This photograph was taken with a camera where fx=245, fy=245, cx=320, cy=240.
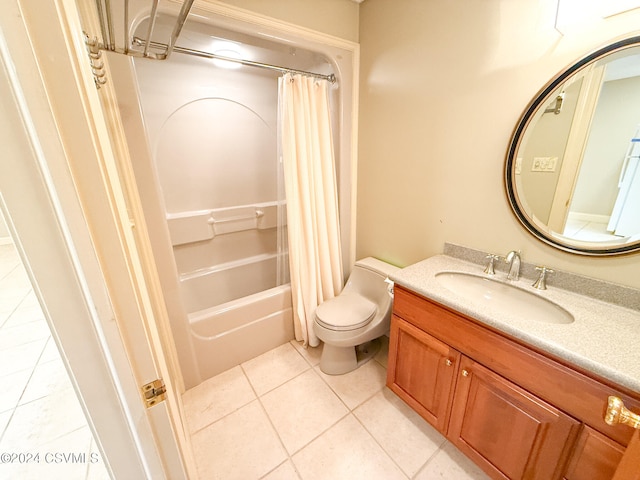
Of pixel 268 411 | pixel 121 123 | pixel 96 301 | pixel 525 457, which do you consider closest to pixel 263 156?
pixel 121 123

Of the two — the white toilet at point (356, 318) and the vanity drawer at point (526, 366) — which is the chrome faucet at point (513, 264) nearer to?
the vanity drawer at point (526, 366)

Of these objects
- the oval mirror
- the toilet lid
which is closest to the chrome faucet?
the oval mirror

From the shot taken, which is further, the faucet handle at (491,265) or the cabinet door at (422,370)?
the faucet handle at (491,265)

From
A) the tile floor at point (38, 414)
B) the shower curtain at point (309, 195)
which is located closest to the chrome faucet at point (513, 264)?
the shower curtain at point (309, 195)

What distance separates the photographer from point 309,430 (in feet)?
4.52

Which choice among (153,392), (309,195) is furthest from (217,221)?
(153,392)

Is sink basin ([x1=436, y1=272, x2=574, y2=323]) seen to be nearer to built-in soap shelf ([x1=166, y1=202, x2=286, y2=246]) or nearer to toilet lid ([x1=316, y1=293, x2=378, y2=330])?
toilet lid ([x1=316, y1=293, x2=378, y2=330])

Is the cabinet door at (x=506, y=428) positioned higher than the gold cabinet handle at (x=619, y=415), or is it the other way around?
the gold cabinet handle at (x=619, y=415)

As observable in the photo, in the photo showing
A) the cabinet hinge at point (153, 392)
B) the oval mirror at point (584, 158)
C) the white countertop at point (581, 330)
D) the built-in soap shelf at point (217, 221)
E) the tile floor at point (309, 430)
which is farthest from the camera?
the built-in soap shelf at point (217, 221)

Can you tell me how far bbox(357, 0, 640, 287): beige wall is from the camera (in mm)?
1060

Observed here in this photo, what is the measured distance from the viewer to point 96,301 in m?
0.40

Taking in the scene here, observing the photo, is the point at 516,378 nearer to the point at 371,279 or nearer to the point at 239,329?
the point at 371,279

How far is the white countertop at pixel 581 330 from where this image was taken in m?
0.72

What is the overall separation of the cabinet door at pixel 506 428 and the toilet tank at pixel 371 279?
28.4 inches
